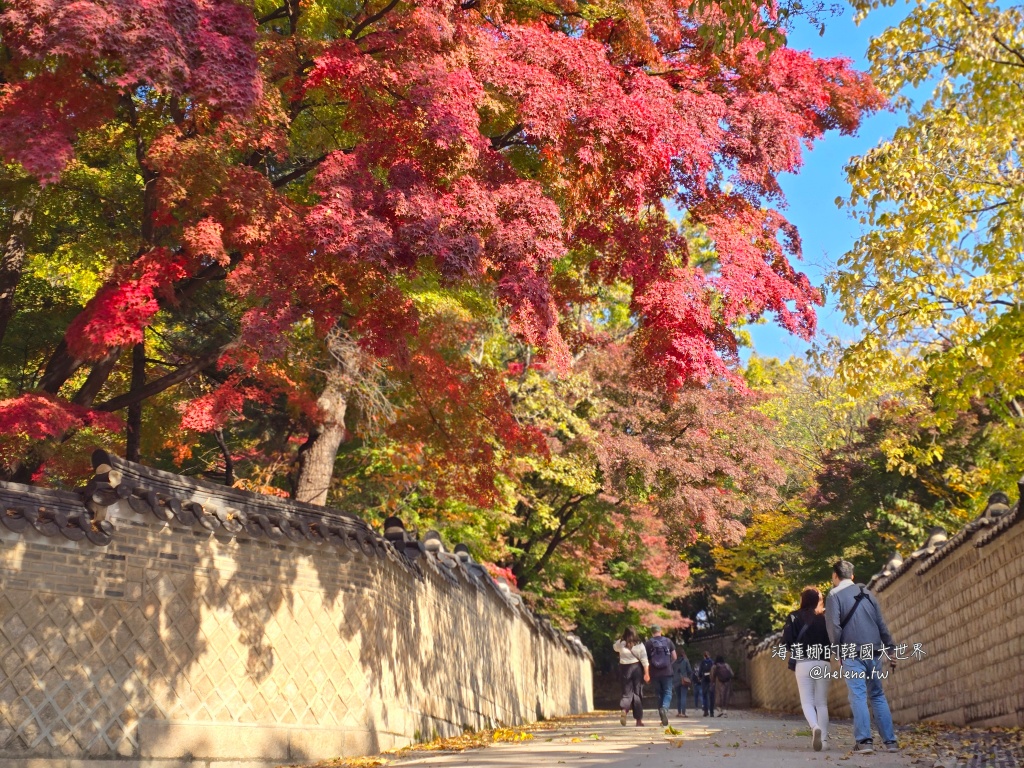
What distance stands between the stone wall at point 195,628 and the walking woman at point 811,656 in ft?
13.6

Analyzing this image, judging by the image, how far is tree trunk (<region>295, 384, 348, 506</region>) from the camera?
15.1 metres

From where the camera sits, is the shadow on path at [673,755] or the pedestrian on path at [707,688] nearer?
the shadow on path at [673,755]

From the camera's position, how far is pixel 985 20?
1346cm

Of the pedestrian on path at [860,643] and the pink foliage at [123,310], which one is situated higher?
the pink foliage at [123,310]

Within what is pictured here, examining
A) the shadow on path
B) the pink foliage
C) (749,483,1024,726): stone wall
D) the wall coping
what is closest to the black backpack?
(749,483,1024,726): stone wall

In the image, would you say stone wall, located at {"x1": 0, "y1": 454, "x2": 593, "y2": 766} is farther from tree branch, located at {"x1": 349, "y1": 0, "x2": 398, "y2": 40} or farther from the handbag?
tree branch, located at {"x1": 349, "y1": 0, "x2": 398, "y2": 40}

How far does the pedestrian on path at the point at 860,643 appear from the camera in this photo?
887cm

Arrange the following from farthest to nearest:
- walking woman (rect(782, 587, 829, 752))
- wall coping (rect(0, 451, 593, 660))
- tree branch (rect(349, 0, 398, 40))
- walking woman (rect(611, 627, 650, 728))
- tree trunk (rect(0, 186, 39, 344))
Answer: walking woman (rect(611, 627, 650, 728)), tree trunk (rect(0, 186, 39, 344)), tree branch (rect(349, 0, 398, 40)), walking woman (rect(782, 587, 829, 752)), wall coping (rect(0, 451, 593, 660))

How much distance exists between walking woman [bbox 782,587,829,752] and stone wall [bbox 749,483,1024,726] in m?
1.87

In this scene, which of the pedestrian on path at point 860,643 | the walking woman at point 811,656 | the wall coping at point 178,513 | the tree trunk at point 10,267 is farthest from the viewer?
the tree trunk at point 10,267

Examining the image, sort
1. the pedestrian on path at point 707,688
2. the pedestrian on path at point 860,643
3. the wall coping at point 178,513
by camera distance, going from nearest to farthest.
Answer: the wall coping at point 178,513
the pedestrian on path at point 860,643
the pedestrian on path at point 707,688

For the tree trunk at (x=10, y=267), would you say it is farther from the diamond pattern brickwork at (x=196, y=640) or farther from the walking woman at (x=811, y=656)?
the walking woman at (x=811, y=656)

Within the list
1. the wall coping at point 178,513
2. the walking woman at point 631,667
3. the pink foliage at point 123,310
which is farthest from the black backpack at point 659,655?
the pink foliage at point 123,310

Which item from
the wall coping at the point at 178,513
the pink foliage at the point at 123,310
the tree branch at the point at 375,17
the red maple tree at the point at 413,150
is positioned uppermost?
the tree branch at the point at 375,17
